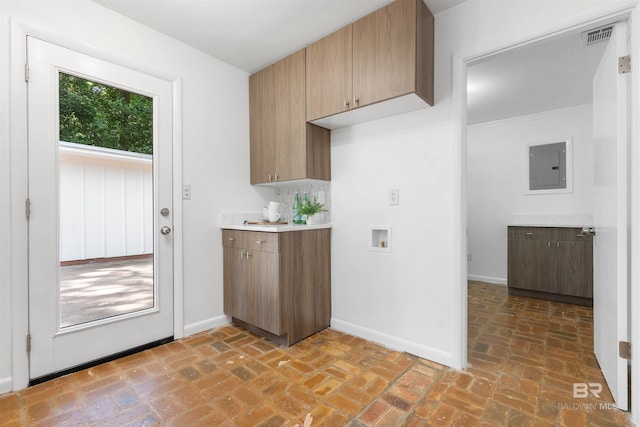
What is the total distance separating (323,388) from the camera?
1765 mm

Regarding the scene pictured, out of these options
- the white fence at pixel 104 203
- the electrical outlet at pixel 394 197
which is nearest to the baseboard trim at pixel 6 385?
the white fence at pixel 104 203

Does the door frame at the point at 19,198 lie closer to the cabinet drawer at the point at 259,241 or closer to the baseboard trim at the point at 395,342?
the cabinet drawer at the point at 259,241

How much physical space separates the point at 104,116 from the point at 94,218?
29.5 inches

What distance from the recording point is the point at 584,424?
145cm

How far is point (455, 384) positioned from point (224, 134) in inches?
→ 108

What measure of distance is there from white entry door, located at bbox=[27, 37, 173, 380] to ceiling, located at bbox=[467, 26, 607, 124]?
2780 millimetres

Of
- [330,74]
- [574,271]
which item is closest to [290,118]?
[330,74]

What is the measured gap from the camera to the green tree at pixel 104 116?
1979mm

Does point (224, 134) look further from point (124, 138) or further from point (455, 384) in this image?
point (455, 384)

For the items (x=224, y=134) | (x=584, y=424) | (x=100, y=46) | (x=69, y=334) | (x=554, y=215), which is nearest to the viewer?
(x=584, y=424)

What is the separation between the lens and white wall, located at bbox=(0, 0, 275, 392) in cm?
172

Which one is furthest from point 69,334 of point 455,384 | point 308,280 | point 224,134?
point 455,384

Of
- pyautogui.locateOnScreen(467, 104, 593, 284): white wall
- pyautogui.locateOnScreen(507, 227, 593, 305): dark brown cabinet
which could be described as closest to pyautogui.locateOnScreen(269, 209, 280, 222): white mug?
pyautogui.locateOnScreen(507, 227, 593, 305): dark brown cabinet

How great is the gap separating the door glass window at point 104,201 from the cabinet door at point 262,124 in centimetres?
94
